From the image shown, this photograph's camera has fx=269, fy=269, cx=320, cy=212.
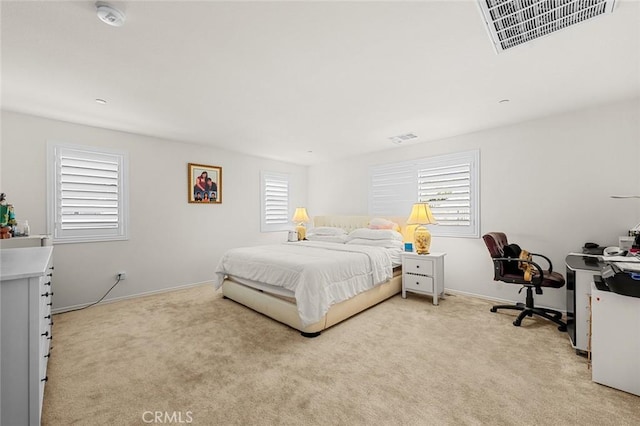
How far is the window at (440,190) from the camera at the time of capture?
4.00 metres

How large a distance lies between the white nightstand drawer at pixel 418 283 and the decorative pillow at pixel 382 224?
97 centimetres

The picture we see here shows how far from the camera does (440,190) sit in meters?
4.29

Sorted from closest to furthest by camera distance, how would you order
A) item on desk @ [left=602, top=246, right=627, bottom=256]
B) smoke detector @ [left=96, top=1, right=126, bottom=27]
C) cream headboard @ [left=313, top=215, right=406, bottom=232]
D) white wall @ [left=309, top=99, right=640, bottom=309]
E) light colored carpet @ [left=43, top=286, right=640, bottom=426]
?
smoke detector @ [left=96, top=1, right=126, bottom=27], light colored carpet @ [left=43, top=286, right=640, bottom=426], item on desk @ [left=602, top=246, right=627, bottom=256], white wall @ [left=309, top=99, right=640, bottom=309], cream headboard @ [left=313, top=215, right=406, bottom=232]

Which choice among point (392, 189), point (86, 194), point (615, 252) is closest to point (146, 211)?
point (86, 194)

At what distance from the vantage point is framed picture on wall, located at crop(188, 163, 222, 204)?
4.59 m

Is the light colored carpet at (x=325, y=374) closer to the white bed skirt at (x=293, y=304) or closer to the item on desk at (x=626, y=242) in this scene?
the white bed skirt at (x=293, y=304)

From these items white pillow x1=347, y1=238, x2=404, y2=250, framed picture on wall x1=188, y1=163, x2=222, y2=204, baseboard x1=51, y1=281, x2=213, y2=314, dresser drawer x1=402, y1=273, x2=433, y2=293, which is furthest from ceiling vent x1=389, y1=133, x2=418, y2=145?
baseboard x1=51, y1=281, x2=213, y2=314

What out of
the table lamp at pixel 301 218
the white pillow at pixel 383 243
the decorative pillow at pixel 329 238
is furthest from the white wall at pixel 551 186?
the table lamp at pixel 301 218

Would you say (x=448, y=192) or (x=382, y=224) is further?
(x=382, y=224)

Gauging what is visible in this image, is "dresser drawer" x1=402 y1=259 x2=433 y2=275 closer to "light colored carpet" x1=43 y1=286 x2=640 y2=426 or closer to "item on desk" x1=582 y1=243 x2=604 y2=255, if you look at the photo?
"light colored carpet" x1=43 y1=286 x2=640 y2=426

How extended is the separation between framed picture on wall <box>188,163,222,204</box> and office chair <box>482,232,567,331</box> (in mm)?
4244

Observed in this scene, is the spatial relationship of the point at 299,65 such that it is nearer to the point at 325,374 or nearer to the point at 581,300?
the point at 325,374

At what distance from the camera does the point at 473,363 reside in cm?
222

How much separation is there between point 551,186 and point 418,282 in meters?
2.04
